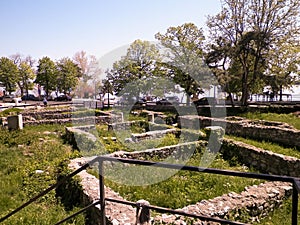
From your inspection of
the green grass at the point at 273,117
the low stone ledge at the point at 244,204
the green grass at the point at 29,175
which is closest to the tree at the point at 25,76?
the green grass at the point at 29,175

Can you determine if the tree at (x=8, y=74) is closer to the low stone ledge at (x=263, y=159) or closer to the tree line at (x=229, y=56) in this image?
the tree line at (x=229, y=56)

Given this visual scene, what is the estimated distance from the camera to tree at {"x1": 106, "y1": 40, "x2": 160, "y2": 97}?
27087 mm

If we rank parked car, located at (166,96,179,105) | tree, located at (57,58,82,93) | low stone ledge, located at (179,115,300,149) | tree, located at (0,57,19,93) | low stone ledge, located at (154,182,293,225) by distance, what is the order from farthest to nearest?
1. tree, located at (57,58,82,93)
2. tree, located at (0,57,19,93)
3. parked car, located at (166,96,179,105)
4. low stone ledge, located at (179,115,300,149)
5. low stone ledge, located at (154,182,293,225)

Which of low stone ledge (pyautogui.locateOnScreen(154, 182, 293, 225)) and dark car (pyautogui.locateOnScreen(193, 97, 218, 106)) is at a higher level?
dark car (pyautogui.locateOnScreen(193, 97, 218, 106))

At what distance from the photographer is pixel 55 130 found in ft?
42.0

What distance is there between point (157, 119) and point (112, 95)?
1595cm

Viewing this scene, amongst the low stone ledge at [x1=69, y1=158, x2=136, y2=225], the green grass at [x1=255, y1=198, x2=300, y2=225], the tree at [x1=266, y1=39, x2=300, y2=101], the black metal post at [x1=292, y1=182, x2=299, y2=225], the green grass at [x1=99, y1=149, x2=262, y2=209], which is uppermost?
the tree at [x1=266, y1=39, x2=300, y2=101]

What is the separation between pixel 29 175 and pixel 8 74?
3925 cm

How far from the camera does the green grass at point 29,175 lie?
4.40 meters

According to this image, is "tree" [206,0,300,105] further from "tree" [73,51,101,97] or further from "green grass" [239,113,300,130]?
"tree" [73,51,101,97]

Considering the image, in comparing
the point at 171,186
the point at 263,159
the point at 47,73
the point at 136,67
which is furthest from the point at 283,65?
the point at 47,73

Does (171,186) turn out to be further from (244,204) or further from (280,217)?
(280,217)

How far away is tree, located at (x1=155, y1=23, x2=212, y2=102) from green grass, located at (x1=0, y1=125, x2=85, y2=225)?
608 inches

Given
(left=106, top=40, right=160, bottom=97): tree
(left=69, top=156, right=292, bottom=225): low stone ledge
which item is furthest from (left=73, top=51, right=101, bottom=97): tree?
(left=69, top=156, right=292, bottom=225): low stone ledge
